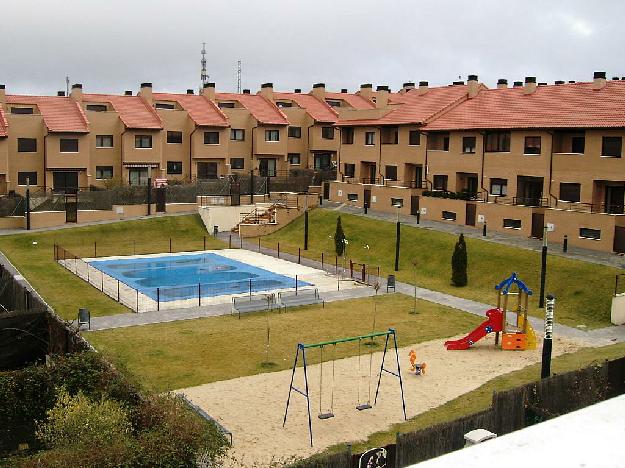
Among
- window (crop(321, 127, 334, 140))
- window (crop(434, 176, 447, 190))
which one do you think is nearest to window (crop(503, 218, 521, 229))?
window (crop(434, 176, 447, 190))

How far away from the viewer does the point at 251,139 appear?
7056 centimetres

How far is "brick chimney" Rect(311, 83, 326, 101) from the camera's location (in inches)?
3137

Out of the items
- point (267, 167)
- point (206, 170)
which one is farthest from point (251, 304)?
point (267, 167)

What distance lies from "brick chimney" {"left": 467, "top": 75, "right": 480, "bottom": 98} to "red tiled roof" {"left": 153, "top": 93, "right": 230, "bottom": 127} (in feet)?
74.4

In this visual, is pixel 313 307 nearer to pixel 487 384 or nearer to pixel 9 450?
pixel 487 384

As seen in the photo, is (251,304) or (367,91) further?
(367,91)

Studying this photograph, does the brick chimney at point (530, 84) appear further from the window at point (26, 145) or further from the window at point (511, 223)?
the window at point (26, 145)

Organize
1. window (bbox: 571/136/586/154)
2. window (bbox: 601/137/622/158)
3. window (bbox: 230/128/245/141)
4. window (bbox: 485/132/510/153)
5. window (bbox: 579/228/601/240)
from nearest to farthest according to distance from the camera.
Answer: window (bbox: 579/228/601/240), window (bbox: 601/137/622/158), window (bbox: 571/136/586/154), window (bbox: 485/132/510/153), window (bbox: 230/128/245/141)

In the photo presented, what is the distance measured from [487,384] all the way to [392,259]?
22900 mm

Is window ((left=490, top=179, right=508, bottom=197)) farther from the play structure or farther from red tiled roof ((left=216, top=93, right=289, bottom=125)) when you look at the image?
red tiled roof ((left=216, top=93, right=289, bottom=125))

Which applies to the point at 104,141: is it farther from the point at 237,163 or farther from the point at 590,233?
the point at 590,233

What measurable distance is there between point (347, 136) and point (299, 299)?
33520 millimetres

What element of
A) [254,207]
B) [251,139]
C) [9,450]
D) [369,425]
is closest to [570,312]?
[369,425]

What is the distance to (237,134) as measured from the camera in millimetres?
69938
